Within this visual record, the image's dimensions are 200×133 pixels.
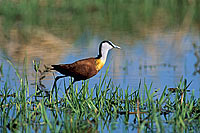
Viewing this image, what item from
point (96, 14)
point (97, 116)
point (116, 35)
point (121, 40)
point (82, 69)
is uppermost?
point (96, 14)

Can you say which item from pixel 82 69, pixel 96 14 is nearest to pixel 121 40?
pixel 96 14

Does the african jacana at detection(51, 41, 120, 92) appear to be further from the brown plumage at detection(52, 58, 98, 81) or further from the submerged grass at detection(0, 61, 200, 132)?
the submerged grass at detection(0, 61, 200, 132)

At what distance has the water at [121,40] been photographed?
873 centimetres

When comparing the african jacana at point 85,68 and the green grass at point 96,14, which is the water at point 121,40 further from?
the african jacana at point 85,68

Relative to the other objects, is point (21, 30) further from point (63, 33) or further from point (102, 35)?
point (102, 35)

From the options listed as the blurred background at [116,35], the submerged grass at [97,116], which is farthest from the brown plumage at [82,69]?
the submerged grass at [97,116]

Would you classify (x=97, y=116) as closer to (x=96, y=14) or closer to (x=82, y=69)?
(x=82, y=69)

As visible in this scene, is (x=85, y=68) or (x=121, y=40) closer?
(x=85, y=68)

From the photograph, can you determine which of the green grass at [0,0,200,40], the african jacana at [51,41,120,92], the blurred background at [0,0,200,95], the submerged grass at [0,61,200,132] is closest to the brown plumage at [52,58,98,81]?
the african jacana at [51,41,120,92]

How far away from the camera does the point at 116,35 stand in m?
13.6

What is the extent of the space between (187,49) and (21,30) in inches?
227

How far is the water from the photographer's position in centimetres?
873

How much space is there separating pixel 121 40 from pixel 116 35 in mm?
871

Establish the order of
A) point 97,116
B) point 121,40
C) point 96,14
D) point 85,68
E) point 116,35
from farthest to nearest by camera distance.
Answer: point 96,14 → point 116,35 → point 121,40 → point 85,68 → point 97,116
